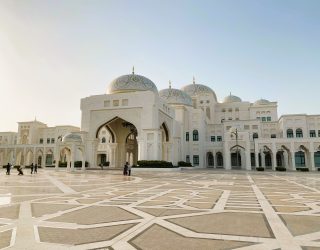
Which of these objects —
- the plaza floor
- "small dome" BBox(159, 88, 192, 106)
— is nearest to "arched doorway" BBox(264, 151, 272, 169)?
"small dome" BBox(159, 88, 192, 106)

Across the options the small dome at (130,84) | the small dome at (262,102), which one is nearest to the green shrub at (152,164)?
the small dome at (130,84)

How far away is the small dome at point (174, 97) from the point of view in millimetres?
46219

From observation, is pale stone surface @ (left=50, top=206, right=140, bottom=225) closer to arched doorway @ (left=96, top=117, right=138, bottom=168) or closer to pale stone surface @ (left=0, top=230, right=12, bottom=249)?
pale stone surface @ (left=0, top=230, right=12, bottom=249)

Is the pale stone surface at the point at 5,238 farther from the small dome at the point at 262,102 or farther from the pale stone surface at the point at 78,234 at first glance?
the small dome at the point at 262,102

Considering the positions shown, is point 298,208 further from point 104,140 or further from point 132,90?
point 104,140

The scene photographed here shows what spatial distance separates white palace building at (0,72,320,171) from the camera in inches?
1227

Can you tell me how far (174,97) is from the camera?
46406 mm

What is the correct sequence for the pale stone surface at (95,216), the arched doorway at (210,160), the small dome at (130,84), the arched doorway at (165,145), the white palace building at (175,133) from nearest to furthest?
the pale stone surface at (95,216)
the white palace building at (175,133)
the small dome at (130,84)
the arched doorway at (165,145)
the arched doorway at (210,160)

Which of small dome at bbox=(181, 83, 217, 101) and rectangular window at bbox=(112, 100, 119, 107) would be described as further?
small dome at bbox=(181, 83, 217, 101)

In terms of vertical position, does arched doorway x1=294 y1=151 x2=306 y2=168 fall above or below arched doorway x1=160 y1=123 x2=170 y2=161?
below

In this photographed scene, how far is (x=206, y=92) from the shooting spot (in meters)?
56.4

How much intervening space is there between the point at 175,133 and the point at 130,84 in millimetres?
10781

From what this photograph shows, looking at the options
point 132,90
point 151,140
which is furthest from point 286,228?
point 132,90

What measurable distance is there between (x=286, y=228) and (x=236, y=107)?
178ft
